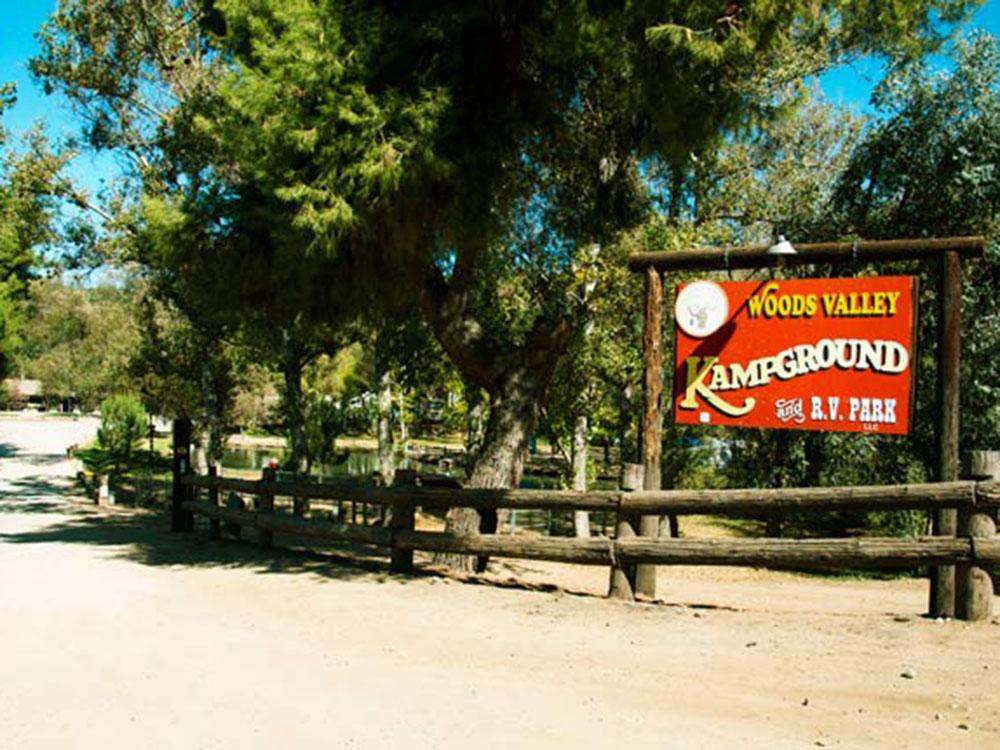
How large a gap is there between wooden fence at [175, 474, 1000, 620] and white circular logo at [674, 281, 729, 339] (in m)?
1.54

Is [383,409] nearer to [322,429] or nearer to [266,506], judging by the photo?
[266,506]

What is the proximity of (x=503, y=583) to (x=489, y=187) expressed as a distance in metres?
4.44

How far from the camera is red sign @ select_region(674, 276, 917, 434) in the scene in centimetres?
779

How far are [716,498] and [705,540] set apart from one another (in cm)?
43

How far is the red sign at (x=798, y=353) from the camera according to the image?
25.5 feet

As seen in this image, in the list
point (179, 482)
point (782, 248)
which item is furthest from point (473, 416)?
point (782, 248)

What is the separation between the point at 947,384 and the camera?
25.3 ft

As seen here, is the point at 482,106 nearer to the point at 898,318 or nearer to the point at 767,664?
the point at 898,318

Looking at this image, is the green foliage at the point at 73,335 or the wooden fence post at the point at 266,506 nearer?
the wooden fence post at the point at 266,506

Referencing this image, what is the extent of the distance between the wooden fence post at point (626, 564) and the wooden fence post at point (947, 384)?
256cm

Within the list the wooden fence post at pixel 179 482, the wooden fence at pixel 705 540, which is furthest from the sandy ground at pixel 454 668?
the wooden fence post at pixel 179 482

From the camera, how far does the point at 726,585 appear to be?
500 inches

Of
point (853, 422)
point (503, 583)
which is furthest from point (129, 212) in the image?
point (853, 422)

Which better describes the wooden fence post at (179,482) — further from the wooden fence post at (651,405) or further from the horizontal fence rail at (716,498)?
the wooden fence post at (651,405)
